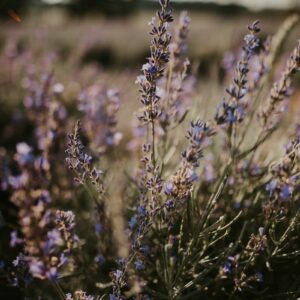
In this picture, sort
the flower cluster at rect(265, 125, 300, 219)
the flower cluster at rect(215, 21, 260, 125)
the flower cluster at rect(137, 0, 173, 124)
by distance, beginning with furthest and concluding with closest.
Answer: the flower cluster at rect(215, 21, 260, 125), the flower cluster at rect(137, 0, 173, 124), the flower cluster at rect(265, 125, 300, 219)

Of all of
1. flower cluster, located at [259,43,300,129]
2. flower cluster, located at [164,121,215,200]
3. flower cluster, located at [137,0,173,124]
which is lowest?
flower cluster, located at [164,121,215,200]

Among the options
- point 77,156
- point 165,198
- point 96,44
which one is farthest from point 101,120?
point 96,44

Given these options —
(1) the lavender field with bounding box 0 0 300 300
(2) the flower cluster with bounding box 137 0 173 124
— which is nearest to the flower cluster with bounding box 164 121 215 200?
(1) the lavender field with bounding box 0 0 300 300

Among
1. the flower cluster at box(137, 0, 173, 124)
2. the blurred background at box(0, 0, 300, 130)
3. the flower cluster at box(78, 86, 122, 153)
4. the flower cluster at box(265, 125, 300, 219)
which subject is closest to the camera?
the flower cluster at box(265, 125, 300, 219)

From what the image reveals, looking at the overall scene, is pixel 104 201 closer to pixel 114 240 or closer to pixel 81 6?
pixel 114 240

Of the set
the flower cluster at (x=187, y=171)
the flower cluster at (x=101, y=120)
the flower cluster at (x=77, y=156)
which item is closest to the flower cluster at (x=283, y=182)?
the flower cluster at (x=187, y=171)

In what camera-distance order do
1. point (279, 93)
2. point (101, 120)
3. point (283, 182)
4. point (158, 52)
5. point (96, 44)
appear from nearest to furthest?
point (283, 182) < point (158, 52) < point (279, 93) < point (101, 120) < point (96, 44)

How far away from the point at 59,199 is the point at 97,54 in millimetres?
8074

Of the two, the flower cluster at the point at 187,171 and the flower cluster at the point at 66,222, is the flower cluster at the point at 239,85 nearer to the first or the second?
the flower cluster at the point at 187,171

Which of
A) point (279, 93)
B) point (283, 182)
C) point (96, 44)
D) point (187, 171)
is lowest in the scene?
point (283, 182)

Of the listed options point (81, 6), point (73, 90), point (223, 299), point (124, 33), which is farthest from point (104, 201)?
point (81, 6)

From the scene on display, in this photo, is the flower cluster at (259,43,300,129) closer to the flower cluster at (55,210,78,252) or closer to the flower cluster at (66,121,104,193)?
the flower cluster at (66,121,104,193)

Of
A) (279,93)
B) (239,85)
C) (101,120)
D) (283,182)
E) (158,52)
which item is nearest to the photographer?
(283,182)

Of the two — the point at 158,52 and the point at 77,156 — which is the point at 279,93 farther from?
the point at 77,156
